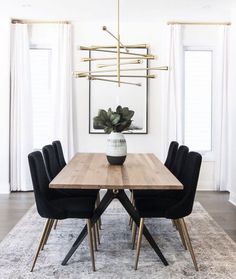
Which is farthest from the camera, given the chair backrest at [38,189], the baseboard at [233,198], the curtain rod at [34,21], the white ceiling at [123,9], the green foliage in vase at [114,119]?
the curtain rod at [34,21]

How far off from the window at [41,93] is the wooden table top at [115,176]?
6.11 ft

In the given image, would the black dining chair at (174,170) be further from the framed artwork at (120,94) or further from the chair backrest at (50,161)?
the framed artwork at (120,94)

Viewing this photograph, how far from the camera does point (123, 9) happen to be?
15.9ft

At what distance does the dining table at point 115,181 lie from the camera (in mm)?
2682

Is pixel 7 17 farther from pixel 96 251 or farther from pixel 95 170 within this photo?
pixel 96 251

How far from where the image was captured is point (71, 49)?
18.3 feet

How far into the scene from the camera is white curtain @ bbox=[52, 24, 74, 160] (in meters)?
5.52

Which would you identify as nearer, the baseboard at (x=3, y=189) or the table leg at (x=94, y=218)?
the table leg at (x=94, y=218)

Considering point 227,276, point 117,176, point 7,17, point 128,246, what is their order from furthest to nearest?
point 7,17
point 128,246
point 117,176
point 227,276

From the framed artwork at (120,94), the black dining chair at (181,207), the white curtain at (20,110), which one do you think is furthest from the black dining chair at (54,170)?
the framed artwork at (120,94)

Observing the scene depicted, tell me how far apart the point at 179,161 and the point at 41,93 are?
2.97m

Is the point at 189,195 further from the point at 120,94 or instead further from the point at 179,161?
the point at 120,94

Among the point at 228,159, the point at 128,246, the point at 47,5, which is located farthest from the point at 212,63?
the point at 128,246

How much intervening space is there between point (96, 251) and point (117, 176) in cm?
77
